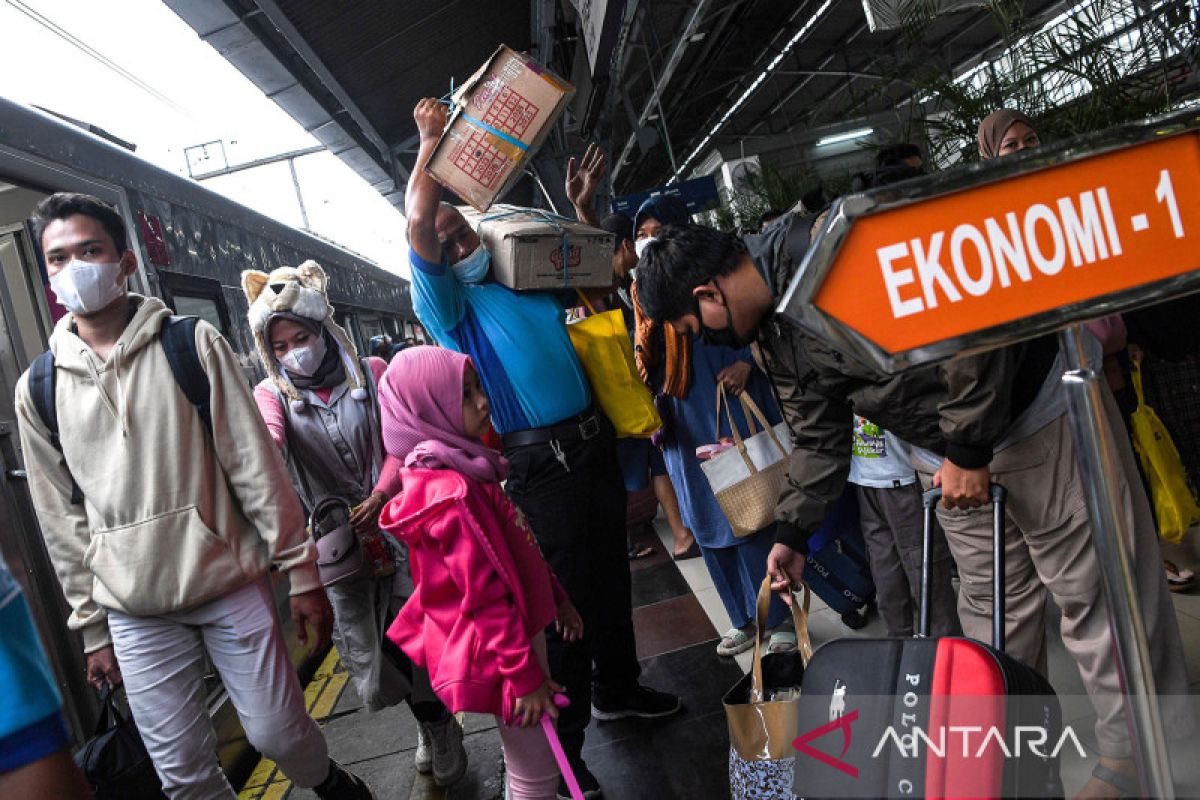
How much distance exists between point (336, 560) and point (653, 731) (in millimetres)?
1261

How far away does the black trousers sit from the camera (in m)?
2.54

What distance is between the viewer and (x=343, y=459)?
9.26 feet

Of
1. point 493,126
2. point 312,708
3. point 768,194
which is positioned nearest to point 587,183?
point 493,126

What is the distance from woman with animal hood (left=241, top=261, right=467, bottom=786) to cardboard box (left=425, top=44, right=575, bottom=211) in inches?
29.7

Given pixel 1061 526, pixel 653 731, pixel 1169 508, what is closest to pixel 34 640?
pixel 1061 526

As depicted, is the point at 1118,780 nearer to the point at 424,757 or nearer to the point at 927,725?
the point at 927,725

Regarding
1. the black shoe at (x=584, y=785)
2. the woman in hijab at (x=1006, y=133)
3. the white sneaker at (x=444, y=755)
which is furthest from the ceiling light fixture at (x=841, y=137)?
the black shoe at (x=584, y=785)

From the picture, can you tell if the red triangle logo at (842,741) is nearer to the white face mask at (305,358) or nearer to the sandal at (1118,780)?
the sandal at (1118,780)

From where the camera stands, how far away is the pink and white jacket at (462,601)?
6.19 feet

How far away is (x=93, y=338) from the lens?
2273 millimetres

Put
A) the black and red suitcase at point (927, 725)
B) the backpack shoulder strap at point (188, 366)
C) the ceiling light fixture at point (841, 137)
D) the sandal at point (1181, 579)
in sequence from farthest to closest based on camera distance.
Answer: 1. the ceiling light fixture at point (841, 137)
2. the sandal at point (1181, 579)
3. the backpack shoulder strap at point (188, 366)
4. the black and red suitcase at point (927, 725)

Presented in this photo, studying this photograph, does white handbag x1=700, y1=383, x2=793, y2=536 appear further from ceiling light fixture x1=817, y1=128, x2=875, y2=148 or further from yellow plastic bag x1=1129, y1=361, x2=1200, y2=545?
ceiling light fixture x1=817, y1=128, x2=875, y2=148

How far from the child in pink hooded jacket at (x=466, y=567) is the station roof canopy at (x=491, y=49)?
2903 millimetres

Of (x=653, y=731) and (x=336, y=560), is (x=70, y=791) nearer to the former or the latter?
(x=336, y=560)
